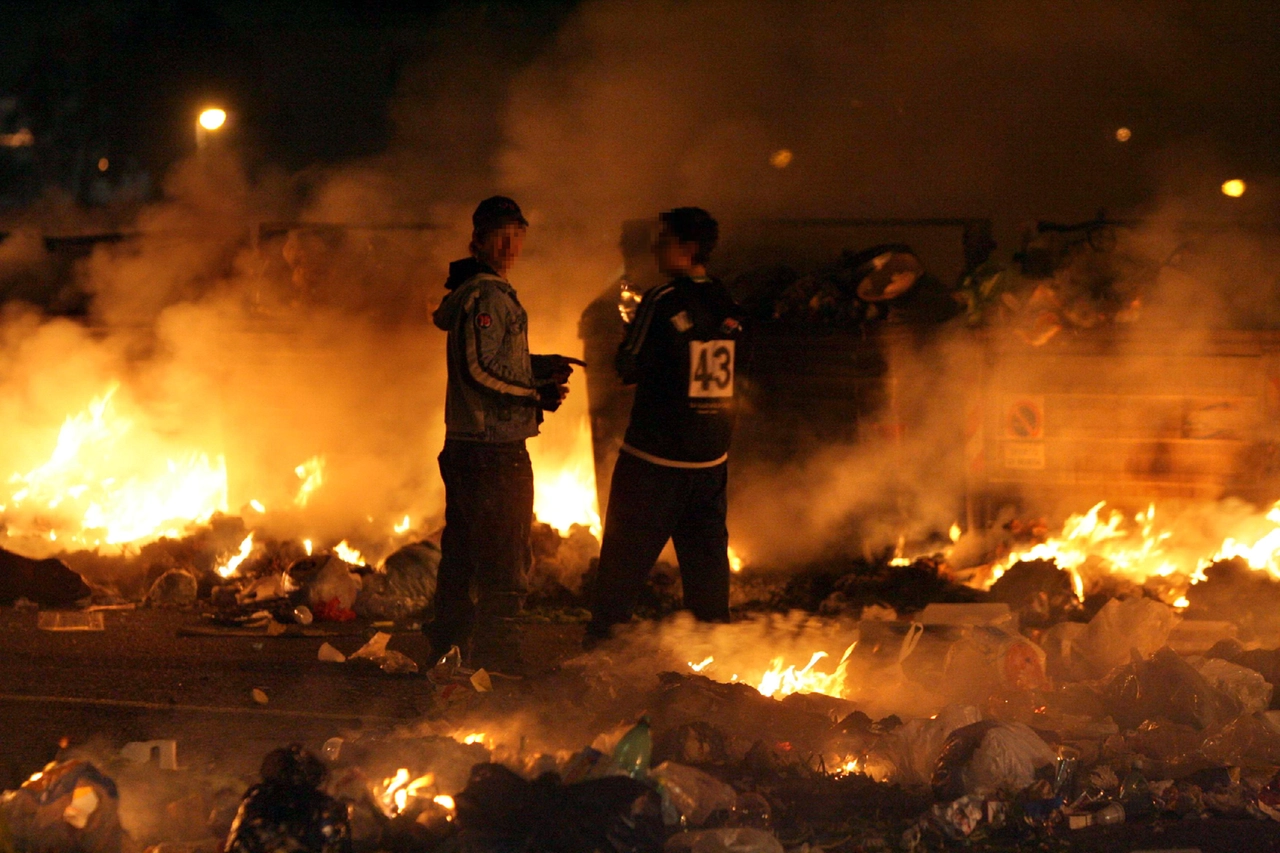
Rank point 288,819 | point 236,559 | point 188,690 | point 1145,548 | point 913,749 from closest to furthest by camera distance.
Answer: point 288,819 → point 913,749 → point 188,690 → point 1145,548 → point 236,559

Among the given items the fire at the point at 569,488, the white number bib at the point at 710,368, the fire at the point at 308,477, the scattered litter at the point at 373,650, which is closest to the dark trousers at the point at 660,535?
the white number bib at the point at 710,368

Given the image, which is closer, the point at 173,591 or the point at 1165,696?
the point at 1165,696

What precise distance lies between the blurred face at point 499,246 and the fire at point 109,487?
13.5ft

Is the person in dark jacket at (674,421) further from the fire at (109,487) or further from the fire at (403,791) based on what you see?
the fire at (109,487)

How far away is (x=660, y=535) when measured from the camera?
206 inches

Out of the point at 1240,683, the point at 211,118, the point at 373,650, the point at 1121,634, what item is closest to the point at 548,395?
the point at 373,650

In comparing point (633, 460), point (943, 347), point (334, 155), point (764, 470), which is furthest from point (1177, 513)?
point (334, 155)

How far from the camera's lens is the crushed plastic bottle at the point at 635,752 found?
373 cm

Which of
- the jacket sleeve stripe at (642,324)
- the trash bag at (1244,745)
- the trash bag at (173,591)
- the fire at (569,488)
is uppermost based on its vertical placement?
the jacket sleeve stripe at (642,324)

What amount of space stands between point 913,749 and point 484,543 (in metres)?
1.88

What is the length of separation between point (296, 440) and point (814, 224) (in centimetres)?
375

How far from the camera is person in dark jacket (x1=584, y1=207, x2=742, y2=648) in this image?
202 inches

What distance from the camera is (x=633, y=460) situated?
5.23m

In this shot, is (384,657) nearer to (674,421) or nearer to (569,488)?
(674,421)
